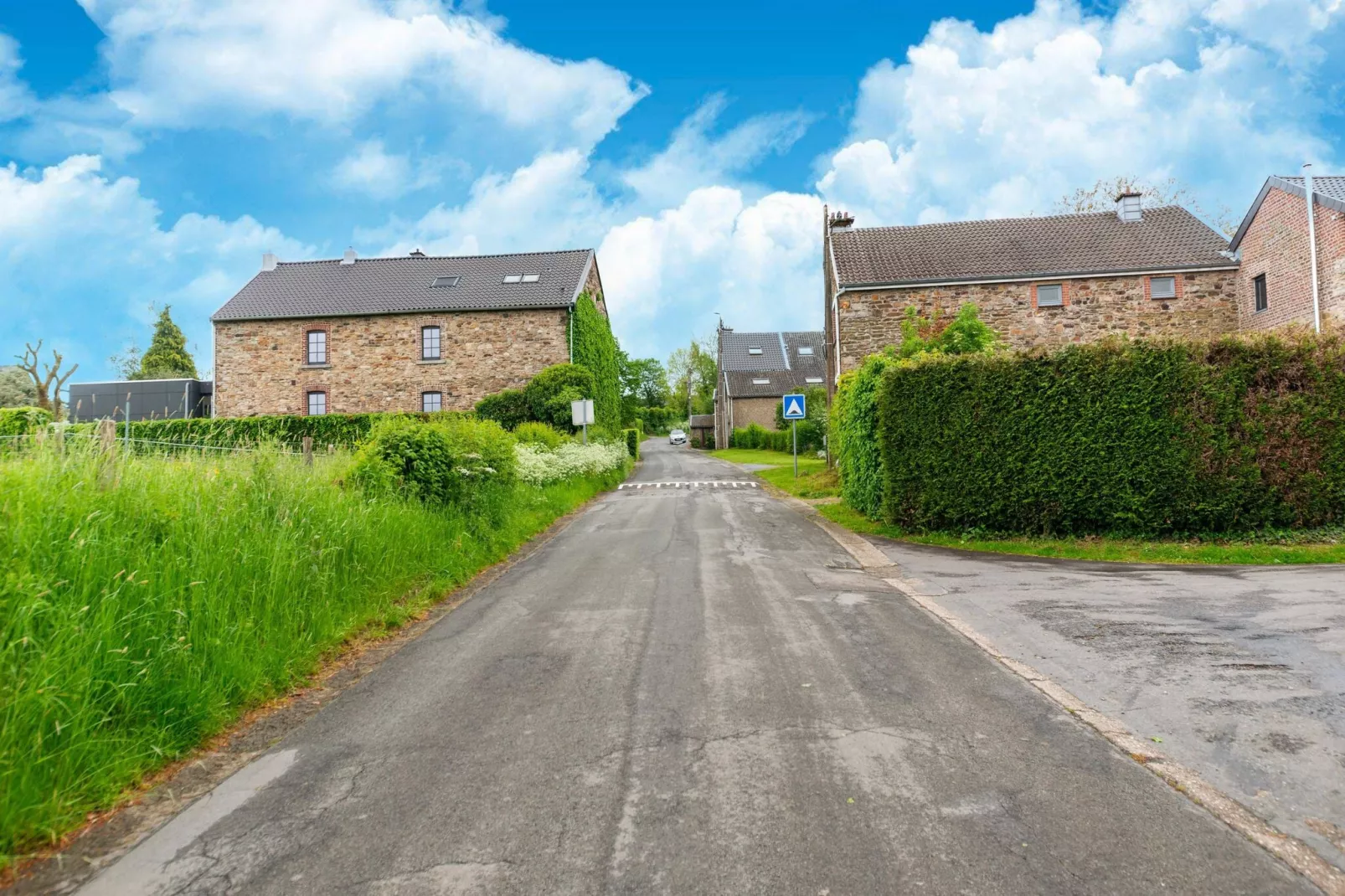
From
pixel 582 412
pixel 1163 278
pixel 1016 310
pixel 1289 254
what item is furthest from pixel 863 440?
pixel 1163 278

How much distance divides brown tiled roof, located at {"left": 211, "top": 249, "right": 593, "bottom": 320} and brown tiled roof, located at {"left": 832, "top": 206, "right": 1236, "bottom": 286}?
1260cm

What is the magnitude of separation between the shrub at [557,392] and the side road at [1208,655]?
65.4 ft

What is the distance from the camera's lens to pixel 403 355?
3281 cm

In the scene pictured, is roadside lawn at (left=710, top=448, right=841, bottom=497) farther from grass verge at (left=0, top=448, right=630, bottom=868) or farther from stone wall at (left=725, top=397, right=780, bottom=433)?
stone wall at (left=725, top=397, right=780, bottom=433)

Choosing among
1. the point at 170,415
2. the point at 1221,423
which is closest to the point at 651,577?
the point at 1221,423

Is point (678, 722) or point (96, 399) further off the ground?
point (96, 399)

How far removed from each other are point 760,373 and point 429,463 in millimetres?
51355

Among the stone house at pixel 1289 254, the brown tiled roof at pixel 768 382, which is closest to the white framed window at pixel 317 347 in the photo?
the brown tiled roof at pixel 768 382

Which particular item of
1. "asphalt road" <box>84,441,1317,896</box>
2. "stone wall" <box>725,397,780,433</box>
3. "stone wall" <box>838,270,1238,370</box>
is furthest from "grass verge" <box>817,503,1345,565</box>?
"stone wall" <box>725,397,780,433</box>

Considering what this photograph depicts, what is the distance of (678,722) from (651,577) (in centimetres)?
452

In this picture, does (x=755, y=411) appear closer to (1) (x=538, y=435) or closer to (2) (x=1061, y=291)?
(2) (x=1061, y=291)

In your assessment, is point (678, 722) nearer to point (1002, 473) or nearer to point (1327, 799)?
point (1327, 799)

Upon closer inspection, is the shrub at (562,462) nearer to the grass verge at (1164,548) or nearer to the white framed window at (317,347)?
the grass verge at (1164,548)

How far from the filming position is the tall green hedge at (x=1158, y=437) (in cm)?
1087
